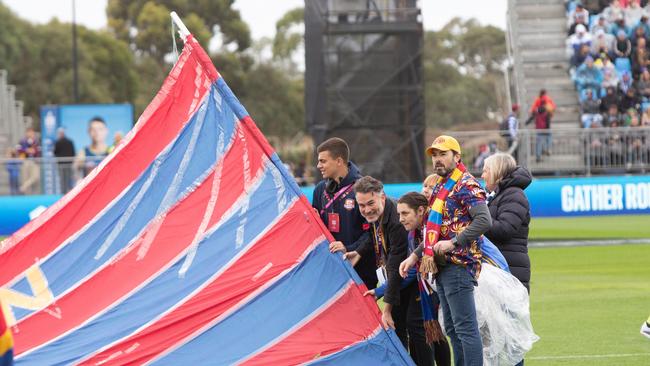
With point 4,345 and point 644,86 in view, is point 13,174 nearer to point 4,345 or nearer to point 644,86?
point 644,86

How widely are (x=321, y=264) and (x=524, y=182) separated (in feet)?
5.24

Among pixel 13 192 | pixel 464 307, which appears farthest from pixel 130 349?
pixel 13 192

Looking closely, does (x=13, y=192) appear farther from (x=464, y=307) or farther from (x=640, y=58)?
(x=464, y=307)

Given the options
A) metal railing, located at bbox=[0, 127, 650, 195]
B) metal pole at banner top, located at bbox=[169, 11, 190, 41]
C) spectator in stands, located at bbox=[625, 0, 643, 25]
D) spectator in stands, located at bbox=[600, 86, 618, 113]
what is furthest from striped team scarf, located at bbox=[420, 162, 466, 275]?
spectator in stands, located at bbox=[625, 0, 643, 25]

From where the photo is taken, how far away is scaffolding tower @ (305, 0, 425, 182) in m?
23.1

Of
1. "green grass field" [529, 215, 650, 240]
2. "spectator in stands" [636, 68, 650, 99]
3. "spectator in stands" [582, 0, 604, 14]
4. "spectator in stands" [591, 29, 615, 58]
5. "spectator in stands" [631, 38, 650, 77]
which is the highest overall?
"spectator in stands" [582, 0, 604, 14]

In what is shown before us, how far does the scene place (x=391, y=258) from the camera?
8820 mm

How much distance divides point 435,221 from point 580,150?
17.7 m

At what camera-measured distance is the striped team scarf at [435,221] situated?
27.2 feet

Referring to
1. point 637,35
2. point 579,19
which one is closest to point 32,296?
point 637,35

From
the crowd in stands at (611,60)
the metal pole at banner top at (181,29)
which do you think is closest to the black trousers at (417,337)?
the metal pole at banner top at (181,29)

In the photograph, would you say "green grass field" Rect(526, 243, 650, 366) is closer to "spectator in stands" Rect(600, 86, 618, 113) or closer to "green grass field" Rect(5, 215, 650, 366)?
"green grass field" Rect(5, 215, 650, 366)

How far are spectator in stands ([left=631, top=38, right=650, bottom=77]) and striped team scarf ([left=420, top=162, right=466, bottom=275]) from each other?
2295 cm

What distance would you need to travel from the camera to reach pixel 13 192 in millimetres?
25016
